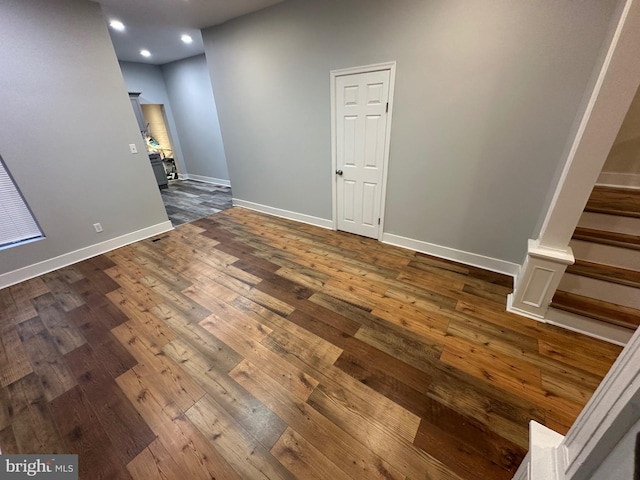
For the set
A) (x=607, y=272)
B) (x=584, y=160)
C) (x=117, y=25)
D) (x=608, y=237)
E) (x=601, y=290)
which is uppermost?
(x=117, y=25)

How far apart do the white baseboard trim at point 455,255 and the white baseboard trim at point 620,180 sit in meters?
1.35

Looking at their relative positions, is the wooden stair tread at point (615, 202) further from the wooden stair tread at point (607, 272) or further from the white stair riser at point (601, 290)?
the white stair riser at point (601, 290)

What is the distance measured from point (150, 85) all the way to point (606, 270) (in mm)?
8681

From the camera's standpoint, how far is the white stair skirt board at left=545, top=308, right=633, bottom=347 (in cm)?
180

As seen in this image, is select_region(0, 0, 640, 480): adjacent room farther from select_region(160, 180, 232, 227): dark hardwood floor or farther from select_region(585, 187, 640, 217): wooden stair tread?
select_region(160, 180, 232, 227): dark hardwood floor

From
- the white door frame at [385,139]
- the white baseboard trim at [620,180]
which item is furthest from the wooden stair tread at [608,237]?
the white door frame at [385,139]

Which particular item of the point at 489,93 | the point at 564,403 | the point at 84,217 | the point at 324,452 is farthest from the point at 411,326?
the point at 84,217

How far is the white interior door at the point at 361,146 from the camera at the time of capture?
9.26ft

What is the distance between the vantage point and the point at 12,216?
2760 mm

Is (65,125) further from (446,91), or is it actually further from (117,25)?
(446,91)

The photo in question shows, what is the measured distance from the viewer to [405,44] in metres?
2.46

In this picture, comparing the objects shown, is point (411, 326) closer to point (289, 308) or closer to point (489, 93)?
point (289, 308)

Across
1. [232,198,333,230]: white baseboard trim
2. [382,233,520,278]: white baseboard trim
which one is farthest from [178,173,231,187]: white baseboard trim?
[382,233,520,278]: white baseboard trim
